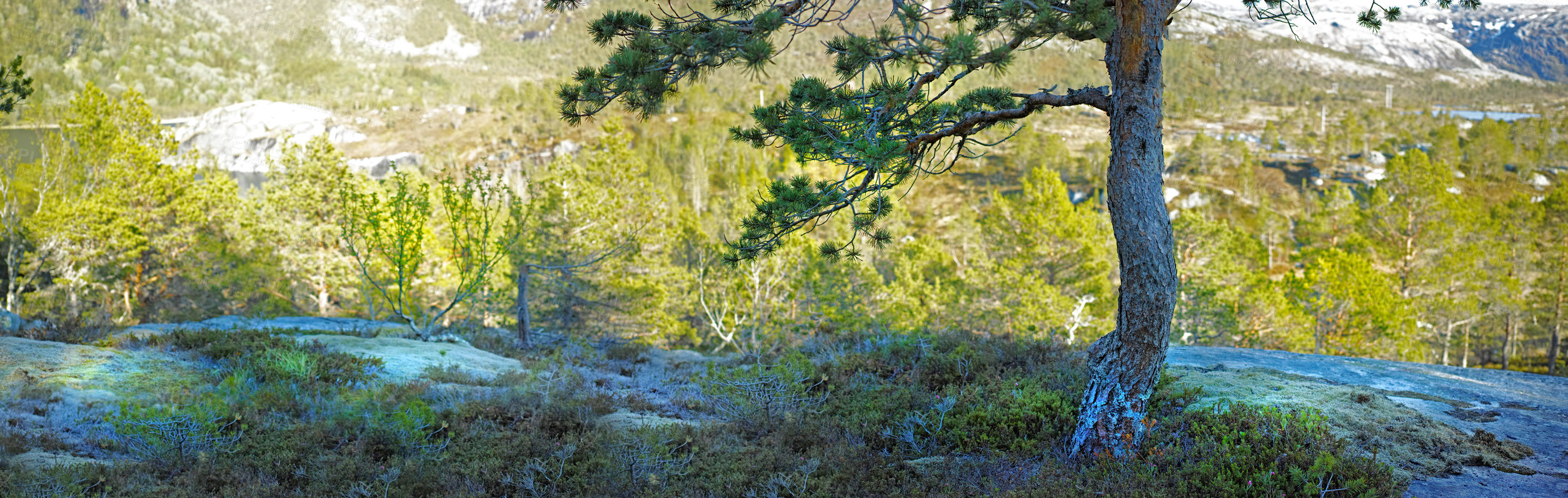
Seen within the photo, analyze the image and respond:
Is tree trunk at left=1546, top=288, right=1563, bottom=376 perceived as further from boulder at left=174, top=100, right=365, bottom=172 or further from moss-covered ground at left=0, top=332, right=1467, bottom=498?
boulder at left=174, top=100, right=365, bottom=172

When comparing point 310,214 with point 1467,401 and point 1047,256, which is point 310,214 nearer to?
point 1047,256

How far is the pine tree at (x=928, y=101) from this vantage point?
4.04 metres

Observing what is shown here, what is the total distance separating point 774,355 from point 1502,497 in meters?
7.53

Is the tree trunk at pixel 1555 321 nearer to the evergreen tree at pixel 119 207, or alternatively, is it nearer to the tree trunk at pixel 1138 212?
the tree trunk at pixel 1138 212

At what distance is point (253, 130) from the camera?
156m

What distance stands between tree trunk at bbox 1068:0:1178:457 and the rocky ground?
1357 mm

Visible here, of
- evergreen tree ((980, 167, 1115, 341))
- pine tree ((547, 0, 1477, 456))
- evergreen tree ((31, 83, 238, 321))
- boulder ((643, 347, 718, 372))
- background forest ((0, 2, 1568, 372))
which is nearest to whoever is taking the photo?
pine tree ((547, 0, 1477, 456))

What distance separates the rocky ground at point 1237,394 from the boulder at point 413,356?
0.05 meters

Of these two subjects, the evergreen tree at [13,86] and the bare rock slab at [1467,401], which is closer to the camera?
the bare rock slab at [1467,401]

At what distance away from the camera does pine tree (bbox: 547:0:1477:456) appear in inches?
159

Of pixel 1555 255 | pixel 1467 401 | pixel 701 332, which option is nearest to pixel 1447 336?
pixel 1555 255

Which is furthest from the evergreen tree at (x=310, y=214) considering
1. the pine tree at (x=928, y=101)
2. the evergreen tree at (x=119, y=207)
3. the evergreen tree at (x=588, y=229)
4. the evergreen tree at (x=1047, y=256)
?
the pine tree at (x=928, y=101)

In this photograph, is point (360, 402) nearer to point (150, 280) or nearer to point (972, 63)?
point (972, 63)

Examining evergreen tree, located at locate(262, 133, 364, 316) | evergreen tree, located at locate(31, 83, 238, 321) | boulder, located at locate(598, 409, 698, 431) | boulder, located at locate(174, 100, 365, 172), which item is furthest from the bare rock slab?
boulder, located at locate(174, 100, 365, 172)
